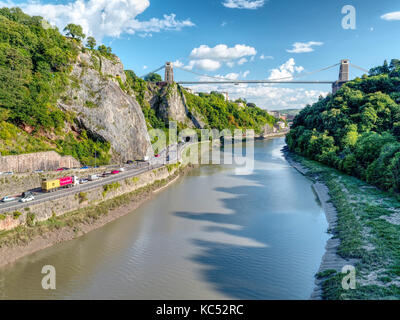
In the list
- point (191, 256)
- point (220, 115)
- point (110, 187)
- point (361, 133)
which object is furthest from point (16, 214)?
point (220, 115)

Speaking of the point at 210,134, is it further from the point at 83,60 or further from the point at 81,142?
the point at 81,142

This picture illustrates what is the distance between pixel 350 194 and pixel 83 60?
27.5 meters

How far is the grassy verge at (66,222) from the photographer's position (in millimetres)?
Answer: 12355

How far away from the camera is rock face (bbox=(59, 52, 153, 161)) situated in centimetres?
2580

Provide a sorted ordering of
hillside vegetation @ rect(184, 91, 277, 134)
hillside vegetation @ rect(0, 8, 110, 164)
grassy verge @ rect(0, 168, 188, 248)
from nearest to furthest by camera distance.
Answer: grassy verge @ rect(0, 168, 188, 248) → hillside vegetation @ rect(0, 8, 110, 164) → hillside vegetation @ rect(184, 91, 277, 134)

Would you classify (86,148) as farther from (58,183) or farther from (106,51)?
(106,51)

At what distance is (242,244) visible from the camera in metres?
13.8

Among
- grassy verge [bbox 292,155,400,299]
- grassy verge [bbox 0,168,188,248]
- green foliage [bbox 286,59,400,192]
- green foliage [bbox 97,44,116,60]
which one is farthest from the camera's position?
green foliage [bbox 97,44,116,60]

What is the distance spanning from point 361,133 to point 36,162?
33494 mm

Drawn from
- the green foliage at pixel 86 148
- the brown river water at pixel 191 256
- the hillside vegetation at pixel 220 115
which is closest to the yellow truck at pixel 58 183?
the brown river water at pixel 191 256

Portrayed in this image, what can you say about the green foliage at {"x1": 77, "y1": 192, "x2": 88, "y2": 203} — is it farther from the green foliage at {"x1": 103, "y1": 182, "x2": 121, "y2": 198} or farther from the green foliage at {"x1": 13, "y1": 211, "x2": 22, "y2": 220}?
the green foliage at {"x1": 13, "y1": 211, "x2": 22, "y2": 220}

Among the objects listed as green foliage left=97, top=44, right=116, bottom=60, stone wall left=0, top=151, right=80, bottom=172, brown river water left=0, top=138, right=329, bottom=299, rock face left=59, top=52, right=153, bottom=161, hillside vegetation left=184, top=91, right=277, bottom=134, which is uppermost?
green foliage left=97, top=44, right=116, bottom=60

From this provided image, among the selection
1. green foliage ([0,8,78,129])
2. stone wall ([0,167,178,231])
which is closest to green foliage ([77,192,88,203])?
stone wall ([0,167,178,231])

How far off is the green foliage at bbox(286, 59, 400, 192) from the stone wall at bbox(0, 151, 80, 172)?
23.6 meters
